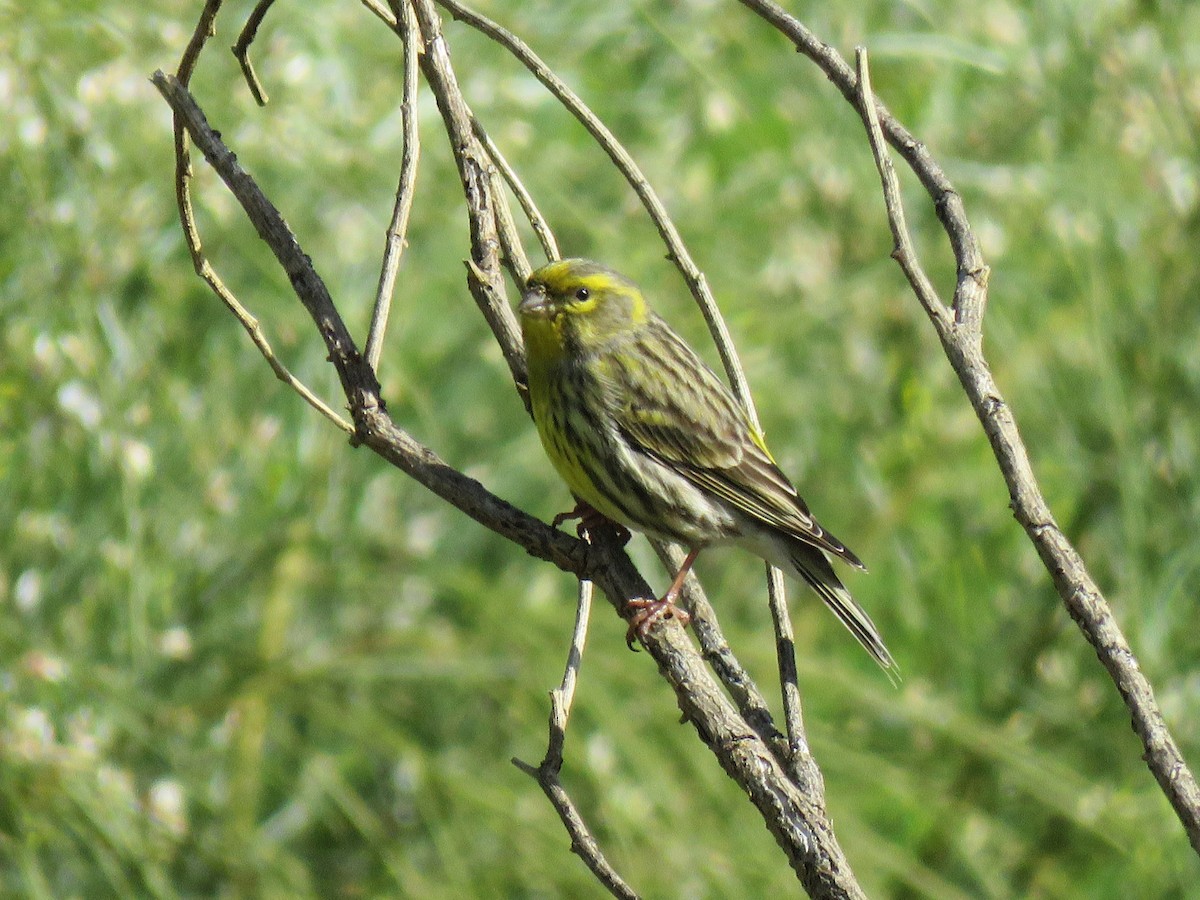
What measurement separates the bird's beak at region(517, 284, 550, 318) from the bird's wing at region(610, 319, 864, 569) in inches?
9.5

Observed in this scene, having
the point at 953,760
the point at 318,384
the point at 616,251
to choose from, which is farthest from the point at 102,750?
the point at 953,760

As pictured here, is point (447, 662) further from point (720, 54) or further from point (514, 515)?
point (514, 515)

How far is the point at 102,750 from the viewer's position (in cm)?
473

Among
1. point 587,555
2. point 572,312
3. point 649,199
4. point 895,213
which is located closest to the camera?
point 895,213

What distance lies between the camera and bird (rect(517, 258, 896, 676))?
3.66m

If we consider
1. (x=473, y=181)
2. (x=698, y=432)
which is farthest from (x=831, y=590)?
(x=473, y=181)

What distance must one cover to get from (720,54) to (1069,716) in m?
2.64

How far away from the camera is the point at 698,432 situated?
400cm

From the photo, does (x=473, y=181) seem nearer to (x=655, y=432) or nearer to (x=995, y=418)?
(x=995, y=418)

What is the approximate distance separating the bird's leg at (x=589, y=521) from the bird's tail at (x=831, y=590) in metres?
0.62

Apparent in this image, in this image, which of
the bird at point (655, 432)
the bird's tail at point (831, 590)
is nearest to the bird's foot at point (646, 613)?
the bird at point (655, 432)

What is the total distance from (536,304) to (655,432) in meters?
0.46

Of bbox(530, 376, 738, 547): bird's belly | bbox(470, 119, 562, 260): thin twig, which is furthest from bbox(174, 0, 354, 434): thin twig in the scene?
bbox(530, 376, 738, 547): bird's belly

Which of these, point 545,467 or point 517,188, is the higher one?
point 545,467
